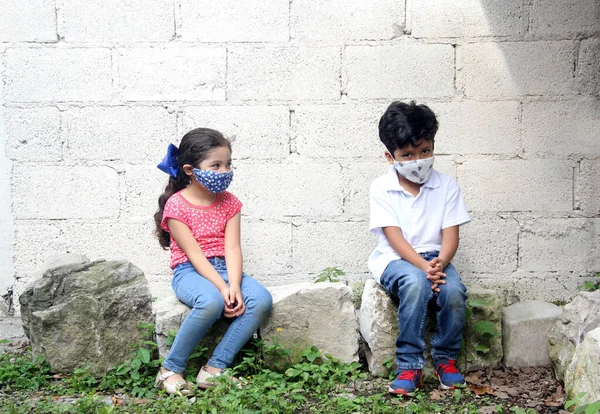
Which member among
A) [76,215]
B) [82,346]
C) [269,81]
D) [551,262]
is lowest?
[82,346]

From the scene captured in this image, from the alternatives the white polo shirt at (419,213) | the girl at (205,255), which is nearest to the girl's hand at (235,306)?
the girl at (205,255)

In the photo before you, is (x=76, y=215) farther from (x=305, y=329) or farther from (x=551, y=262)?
(x=551, y=262)

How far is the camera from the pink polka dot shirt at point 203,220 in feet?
12.5

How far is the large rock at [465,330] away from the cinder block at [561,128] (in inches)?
48.2

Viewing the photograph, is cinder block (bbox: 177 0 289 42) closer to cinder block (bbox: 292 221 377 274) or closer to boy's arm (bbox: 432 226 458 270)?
cinder block (bbox: 292 221 377 274)

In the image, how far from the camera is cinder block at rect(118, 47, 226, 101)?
15.0 feet

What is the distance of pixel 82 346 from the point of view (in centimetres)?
372

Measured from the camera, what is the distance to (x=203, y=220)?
383 cm

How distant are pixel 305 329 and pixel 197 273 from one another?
0.67m

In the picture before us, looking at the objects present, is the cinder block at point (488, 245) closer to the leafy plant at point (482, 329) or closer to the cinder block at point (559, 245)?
the cinder block at point (559, 245)

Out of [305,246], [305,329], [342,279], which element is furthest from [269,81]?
[305,329]

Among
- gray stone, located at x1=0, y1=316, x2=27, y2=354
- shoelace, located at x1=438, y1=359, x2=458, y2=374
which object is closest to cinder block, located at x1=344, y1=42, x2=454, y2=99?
shoelace, located at x1=438, y1=359, x2=458, y2=374

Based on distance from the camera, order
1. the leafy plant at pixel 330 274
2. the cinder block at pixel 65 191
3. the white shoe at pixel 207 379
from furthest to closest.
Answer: the cinder block at pixel 65 191 → the leafy plant at pixel 330 274 → the white shoe at pixel 207 379

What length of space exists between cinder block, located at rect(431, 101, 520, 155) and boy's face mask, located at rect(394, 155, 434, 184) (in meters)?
0.84
